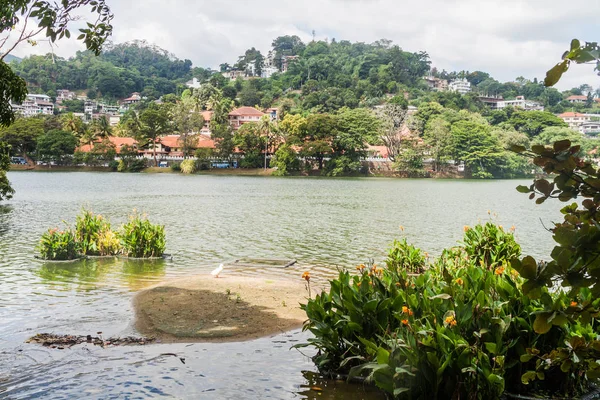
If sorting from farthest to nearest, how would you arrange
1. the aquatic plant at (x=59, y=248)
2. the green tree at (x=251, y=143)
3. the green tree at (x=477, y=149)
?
the green tree at (x=477, y=149) < the green tree at (x=251, y=143) < the aquatic plant at (x=59, y=248)

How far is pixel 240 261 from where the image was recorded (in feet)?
52.4

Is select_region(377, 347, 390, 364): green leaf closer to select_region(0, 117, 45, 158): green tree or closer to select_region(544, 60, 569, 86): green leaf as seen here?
select_region(544, 60, 569, 86): green leaf

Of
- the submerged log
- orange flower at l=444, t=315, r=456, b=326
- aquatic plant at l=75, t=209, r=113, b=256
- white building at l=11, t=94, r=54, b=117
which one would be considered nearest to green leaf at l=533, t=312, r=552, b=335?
orange flower at l=444, t=315, r=456, b=326

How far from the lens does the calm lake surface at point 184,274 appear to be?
6.36 m

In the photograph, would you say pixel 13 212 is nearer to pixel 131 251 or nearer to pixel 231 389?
pixel 131 251

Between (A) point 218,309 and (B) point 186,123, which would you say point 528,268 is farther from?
(B) point 186,123

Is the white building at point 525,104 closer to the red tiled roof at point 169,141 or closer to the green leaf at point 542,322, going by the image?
the red tiled roof at point 169,141

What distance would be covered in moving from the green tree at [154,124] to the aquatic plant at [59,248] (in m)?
76.0

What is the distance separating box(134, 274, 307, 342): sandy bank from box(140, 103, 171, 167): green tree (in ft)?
265

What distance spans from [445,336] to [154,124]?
8916 cm

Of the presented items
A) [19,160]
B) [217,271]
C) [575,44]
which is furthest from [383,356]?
[19,160]

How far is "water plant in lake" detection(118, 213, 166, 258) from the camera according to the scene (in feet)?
52.7

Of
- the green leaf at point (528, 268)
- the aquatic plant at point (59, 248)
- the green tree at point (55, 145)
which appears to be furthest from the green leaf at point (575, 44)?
the green tree at point (55, 145)

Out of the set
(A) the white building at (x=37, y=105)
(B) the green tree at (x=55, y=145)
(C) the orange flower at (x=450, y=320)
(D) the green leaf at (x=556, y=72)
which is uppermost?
(A) the white building at (x=37, y=105)
